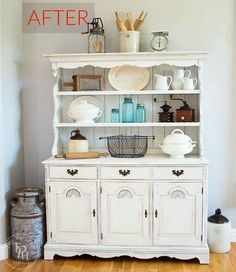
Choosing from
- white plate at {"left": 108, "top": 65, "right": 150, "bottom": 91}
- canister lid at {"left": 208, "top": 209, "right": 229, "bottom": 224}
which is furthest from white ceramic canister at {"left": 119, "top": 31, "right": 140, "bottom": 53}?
canister lid at {"left": 208, "top": 209, "right": 229, "bottom": 224}

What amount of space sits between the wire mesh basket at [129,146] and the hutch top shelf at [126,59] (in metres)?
0.62

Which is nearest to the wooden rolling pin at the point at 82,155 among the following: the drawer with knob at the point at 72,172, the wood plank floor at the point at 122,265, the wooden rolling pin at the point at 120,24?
the drawer with knob at the point at 72,172

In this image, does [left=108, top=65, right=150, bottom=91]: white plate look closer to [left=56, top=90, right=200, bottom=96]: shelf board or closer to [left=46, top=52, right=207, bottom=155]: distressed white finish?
[left=46, top=52, right=207, bottom=155]: distressed white finish

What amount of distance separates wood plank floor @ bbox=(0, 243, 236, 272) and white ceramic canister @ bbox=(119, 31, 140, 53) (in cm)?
175

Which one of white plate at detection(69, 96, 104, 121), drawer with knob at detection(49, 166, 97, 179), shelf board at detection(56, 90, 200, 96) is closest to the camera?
drawer with knob at detection(49, 166, 97, 179)

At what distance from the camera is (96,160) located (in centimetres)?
316

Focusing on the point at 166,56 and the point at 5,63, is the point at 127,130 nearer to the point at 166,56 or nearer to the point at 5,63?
the point at 166,56

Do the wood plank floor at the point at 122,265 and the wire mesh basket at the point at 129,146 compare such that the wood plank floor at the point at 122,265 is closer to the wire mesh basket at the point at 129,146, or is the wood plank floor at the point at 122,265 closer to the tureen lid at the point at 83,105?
the wire mesh basket at the point at 129,146

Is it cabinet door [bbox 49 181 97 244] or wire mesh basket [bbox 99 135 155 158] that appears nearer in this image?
cabinet door [bbox 49 181 97 244]

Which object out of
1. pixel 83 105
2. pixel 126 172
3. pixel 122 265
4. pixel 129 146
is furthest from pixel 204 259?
pixel 83 105

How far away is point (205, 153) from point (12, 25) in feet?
6.71

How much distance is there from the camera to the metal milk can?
10.3 ft

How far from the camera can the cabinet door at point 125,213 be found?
10.1 ft

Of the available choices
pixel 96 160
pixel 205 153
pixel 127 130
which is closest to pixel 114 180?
pixel 96 160
